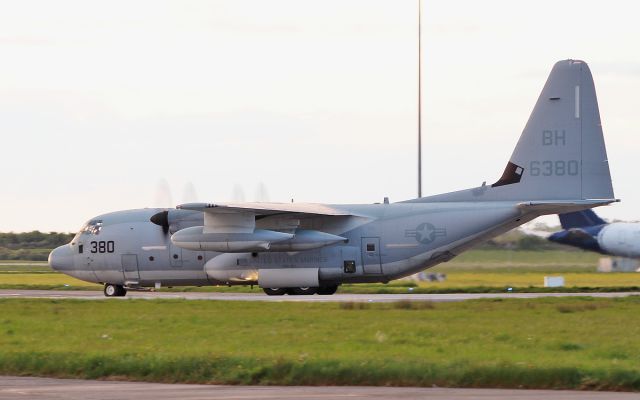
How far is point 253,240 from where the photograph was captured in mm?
40844

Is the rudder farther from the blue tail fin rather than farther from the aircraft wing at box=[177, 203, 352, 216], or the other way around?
the blue tail fin

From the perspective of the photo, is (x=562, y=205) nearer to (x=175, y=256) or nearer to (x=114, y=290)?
(x=175, y=256)

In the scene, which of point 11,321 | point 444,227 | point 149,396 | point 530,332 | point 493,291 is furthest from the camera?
point 493,291

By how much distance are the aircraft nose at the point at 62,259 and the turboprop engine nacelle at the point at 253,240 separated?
6.54m

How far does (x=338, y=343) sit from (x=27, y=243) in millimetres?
55163

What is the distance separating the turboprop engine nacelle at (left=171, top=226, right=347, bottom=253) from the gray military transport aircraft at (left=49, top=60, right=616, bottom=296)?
0.04 meters

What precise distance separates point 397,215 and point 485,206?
3.21 meters

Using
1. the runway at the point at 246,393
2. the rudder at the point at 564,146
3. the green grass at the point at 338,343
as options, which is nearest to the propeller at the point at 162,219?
the green grass at the point at 338,343

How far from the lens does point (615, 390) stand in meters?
16.6


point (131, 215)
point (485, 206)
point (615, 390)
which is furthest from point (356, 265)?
point (615, 390)

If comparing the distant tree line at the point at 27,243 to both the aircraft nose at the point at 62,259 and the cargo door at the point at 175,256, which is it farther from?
the cargo door at the point at 175,256

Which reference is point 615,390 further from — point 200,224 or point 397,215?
point 200,224

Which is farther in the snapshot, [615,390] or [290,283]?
[290,283]

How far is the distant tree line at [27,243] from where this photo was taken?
72.3 meters
